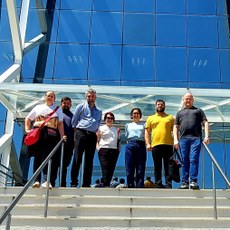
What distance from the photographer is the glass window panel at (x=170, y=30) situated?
49.9ft

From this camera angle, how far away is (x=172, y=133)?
23.7ft

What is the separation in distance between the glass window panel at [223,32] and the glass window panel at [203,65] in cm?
42

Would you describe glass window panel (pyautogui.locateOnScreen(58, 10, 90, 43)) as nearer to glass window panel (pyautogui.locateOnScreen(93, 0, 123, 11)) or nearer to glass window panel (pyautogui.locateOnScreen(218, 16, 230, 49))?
glass window panel (pyautogui.locateOnScreen(93, 0, 123, 11))

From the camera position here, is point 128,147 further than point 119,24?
No

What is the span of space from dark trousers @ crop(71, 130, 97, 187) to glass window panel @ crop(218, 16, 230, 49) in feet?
31.0

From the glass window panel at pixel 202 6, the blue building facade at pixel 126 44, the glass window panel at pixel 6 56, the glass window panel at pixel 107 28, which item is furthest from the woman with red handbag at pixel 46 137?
the glass window panel at pixel 202 6

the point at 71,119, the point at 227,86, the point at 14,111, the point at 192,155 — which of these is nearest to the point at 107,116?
the point at 71,119

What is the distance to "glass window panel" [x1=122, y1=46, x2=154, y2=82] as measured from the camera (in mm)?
14641

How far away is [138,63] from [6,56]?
161 inches

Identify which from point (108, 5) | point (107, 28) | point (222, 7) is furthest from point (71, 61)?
point (222, 7)

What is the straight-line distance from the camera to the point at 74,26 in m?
15.5

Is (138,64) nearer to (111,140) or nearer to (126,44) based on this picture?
(126,44)

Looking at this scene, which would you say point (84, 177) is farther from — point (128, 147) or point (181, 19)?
point (181, 19)

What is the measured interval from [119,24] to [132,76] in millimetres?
1973
